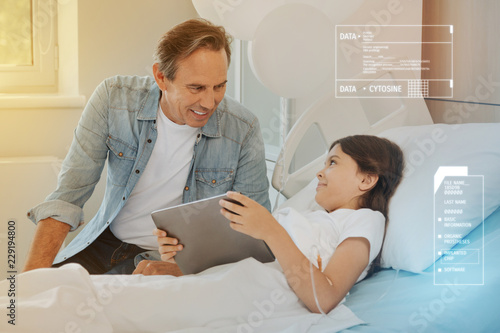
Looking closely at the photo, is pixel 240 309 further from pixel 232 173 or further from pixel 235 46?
pixel 235 46

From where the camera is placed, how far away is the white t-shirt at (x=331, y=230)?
3.40 ft

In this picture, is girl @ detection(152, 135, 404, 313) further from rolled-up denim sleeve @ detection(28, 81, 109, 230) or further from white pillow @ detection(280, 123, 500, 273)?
rolled-up denim sleeve @ detection(28, 81, 109, 230)

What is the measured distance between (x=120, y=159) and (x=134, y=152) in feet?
0.12

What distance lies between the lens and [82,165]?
4.29ft

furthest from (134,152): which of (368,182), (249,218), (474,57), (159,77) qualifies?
(474,57)

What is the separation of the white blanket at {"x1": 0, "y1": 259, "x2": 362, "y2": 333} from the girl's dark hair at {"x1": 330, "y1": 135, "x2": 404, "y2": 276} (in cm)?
22

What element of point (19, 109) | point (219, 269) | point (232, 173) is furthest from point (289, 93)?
point (19, 109)

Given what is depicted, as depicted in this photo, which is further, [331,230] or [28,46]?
[28,46]

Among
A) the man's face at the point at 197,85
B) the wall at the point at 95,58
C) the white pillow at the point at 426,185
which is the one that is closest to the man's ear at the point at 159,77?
the man's face at the point at 197,85

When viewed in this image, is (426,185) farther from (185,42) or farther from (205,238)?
(185,42)

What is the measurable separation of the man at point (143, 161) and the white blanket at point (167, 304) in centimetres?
37

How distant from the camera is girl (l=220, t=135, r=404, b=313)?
979 mm
